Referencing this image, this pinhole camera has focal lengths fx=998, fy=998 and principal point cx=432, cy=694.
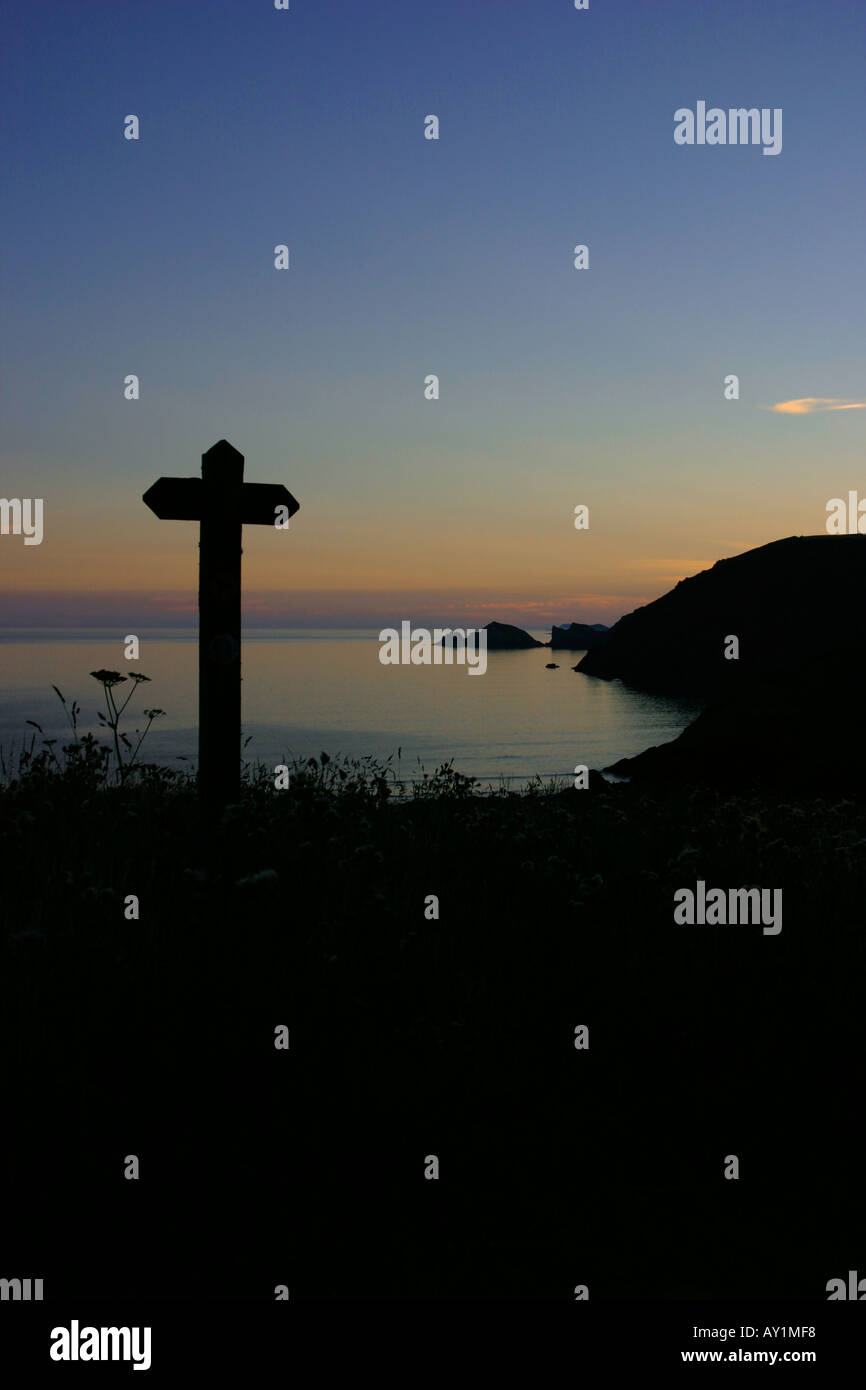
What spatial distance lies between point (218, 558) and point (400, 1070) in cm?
479

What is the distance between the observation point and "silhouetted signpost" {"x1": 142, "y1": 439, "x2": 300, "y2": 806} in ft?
26.1

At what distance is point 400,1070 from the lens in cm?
445

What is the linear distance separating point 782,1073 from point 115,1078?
3.11m

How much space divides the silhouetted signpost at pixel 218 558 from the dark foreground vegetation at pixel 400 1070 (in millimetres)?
1233

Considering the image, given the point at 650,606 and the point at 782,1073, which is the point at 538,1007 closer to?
the point at 782,1073

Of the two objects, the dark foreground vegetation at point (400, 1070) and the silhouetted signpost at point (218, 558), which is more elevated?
the silhouetted signpost at point (218, 558)

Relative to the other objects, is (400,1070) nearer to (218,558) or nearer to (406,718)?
(218,558)

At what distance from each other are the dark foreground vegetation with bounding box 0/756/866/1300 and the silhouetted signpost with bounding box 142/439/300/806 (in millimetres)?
1233

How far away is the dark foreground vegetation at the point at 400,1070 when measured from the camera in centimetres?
360

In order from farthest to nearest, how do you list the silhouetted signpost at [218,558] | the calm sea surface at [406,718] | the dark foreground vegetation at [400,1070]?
the calm sea surface at [406,718], the silhouetted signpost at [218,558], the dark foreground vegetation at [400,1070]

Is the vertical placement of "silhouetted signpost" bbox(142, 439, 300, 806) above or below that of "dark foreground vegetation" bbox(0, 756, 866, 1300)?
above

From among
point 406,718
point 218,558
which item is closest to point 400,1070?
point 218,558
